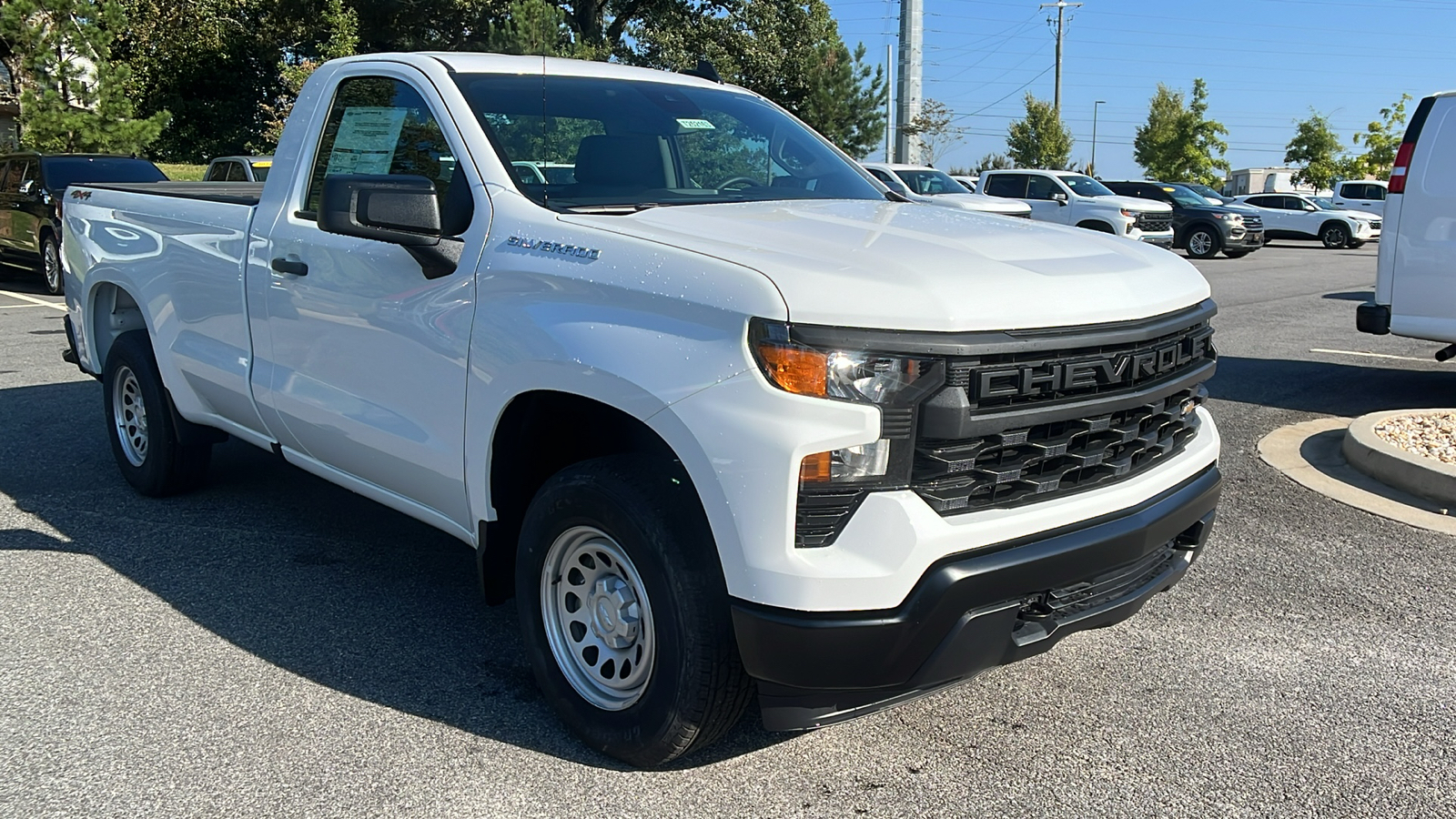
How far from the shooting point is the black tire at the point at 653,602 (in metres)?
2.86

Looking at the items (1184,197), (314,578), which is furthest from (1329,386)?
(1184,197)

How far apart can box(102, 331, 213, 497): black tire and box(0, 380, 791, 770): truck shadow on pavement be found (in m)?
0.12

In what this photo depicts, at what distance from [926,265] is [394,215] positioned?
5.03 ft

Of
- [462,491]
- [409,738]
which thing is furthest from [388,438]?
[409,738]

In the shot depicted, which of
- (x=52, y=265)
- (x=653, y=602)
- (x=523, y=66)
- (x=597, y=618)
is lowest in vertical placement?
(x=597, y=618)

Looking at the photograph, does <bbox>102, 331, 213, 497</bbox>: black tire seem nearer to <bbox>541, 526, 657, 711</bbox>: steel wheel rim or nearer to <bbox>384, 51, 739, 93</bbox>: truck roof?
<bbox>384, 51, 739, 93</bbox>: truck roof

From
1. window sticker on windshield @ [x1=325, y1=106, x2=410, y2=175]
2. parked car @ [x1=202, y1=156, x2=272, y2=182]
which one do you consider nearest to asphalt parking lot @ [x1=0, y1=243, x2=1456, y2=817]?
window sticker on windshield @ [x1=325, y1=106, x2=410, y2=175]

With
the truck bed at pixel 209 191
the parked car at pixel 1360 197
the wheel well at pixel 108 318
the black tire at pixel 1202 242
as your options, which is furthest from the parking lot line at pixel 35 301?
the parked car at pixel 1360 197

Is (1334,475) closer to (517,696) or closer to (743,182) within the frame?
(743,182)

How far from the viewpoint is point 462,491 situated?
11.7 feet

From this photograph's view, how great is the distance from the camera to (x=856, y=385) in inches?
105

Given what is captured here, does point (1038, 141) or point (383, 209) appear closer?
point (383, 209)

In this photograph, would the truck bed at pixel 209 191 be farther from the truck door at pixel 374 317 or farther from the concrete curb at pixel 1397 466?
the concrete curb at pixel 1397 466

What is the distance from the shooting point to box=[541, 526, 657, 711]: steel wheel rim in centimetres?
313
